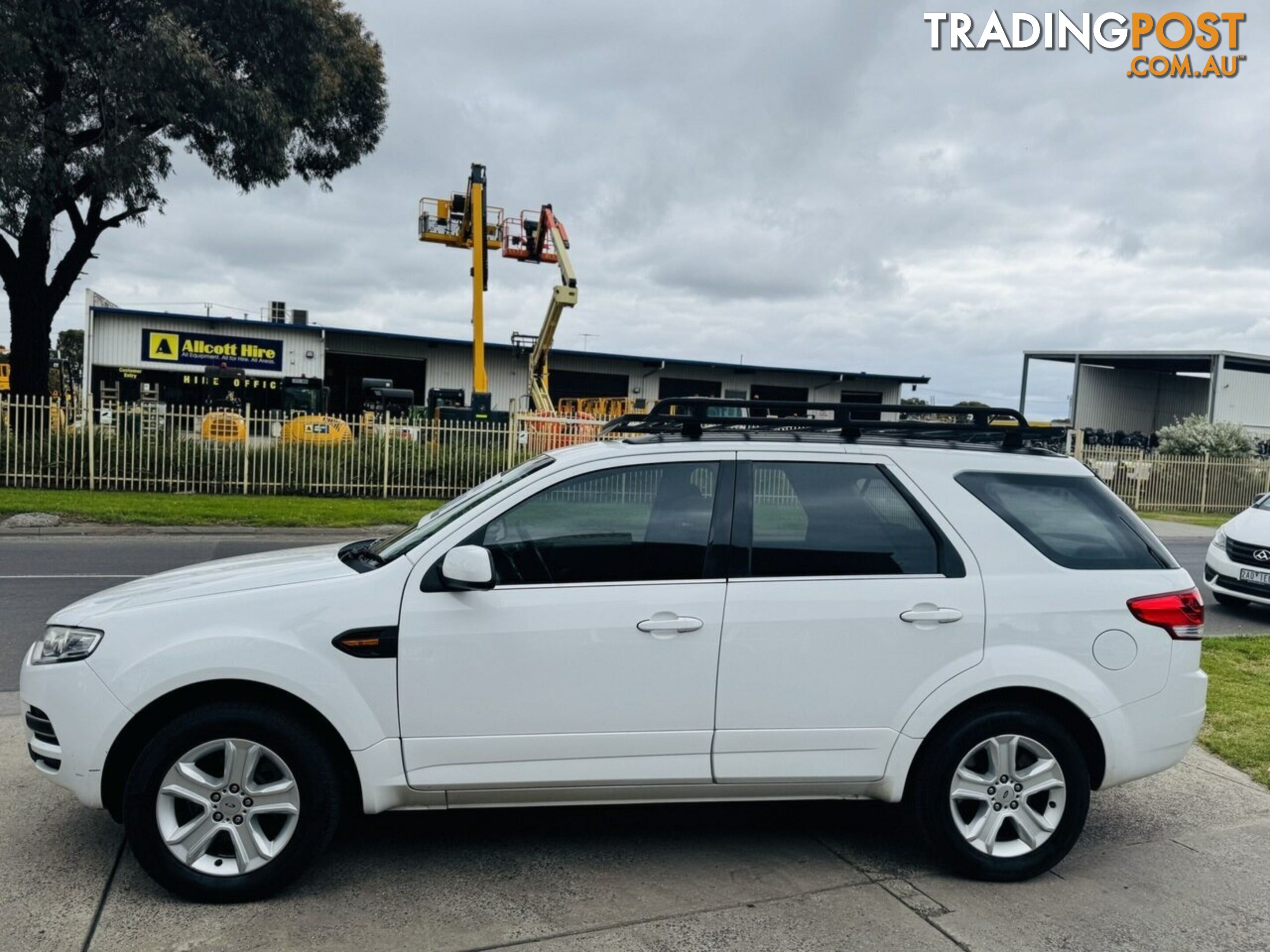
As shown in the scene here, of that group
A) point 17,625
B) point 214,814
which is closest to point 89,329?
point 17,625

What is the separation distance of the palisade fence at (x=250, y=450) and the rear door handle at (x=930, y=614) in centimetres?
1689

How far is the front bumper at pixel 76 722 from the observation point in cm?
350

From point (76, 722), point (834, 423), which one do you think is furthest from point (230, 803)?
point (834, 423)

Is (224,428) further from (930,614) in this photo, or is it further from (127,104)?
(930,614)

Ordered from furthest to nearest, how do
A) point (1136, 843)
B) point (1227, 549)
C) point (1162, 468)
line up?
point (1162, 468) → point (1227, 549) → point (1136, 843)

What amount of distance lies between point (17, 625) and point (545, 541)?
20.3 ft

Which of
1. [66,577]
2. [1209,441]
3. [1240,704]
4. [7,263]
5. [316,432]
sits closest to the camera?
[1240,704]

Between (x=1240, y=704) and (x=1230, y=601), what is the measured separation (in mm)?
4935

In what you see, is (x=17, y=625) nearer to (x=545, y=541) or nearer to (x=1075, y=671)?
(x=545, y=541)

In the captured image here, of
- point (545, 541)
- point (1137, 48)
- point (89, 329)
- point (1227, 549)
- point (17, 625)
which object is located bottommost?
point (17, 625)

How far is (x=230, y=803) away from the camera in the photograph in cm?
354

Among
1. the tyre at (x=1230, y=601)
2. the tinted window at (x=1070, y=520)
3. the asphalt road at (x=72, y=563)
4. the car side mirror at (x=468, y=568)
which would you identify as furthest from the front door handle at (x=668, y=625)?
the tyre at (x=1230, y=601)

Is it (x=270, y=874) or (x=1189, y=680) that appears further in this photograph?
(x=1189, y=680)

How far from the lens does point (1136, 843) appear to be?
4.38 meters
